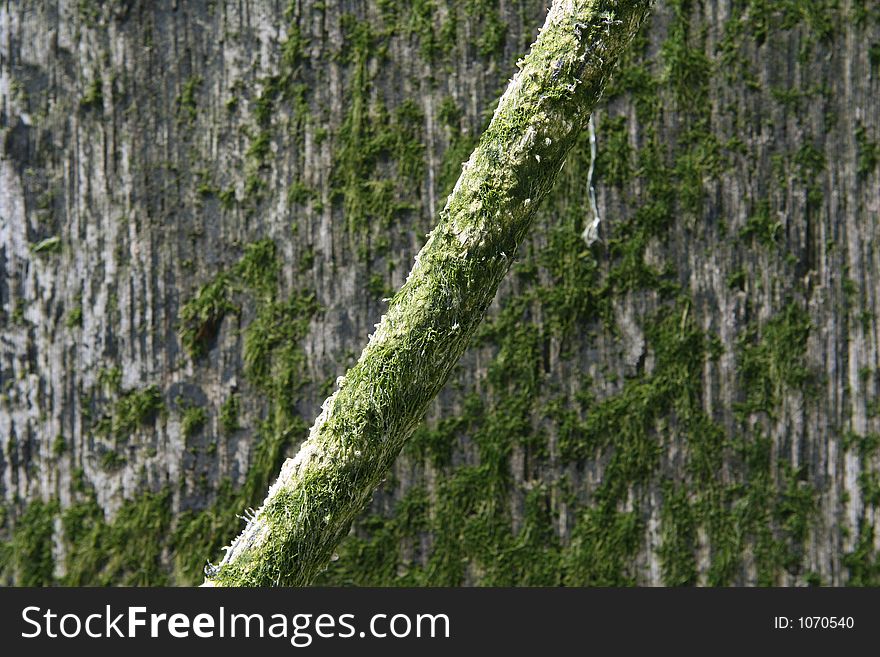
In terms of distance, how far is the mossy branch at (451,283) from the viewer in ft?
2.98

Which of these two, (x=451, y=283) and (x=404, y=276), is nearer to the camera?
(x=451, y=283)

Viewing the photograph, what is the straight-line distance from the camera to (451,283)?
35.8 inches

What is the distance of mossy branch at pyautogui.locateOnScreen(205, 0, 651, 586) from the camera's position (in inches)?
35.7

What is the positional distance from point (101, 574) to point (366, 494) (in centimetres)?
97

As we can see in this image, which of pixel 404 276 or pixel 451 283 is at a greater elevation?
pixel 404 276

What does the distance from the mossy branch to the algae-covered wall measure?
2.16 feet

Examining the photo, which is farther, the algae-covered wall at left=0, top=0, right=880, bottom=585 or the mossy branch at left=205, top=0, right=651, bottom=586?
the algae-covered wall at left=0, top=0, right=880, bottom=585

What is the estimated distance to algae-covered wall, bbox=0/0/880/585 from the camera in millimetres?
1583

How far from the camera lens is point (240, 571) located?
3.06ft

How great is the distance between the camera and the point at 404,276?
1604mm

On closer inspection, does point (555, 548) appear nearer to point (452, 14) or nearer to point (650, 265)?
point (650, 265)

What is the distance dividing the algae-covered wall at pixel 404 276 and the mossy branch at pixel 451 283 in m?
0.66

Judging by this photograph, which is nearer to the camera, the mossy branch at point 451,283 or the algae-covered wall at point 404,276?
the mossy branch at point 451,283

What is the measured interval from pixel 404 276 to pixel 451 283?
2.31 feet
